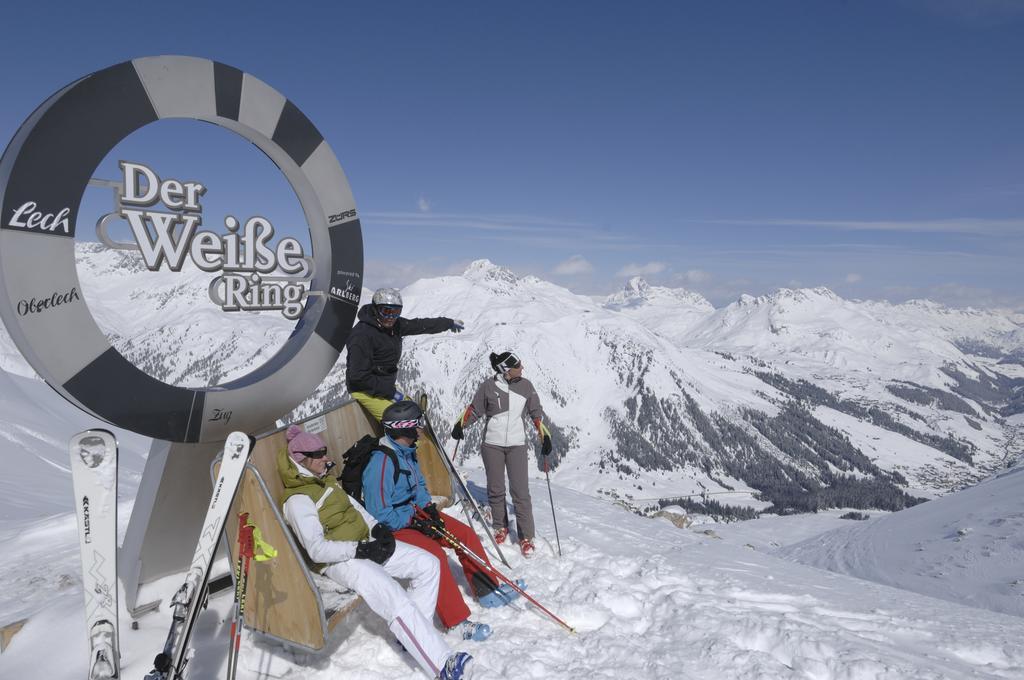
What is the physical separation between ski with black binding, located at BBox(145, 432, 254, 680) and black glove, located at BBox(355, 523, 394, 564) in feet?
4.11

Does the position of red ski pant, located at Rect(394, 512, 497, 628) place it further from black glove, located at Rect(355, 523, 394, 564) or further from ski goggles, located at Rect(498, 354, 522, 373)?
ski goggles, located at Rect(498, 354, 522, 373)

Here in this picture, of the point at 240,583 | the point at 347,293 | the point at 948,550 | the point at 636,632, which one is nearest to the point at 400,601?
the point at 240,583

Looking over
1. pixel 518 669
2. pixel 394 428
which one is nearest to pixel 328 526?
pixel 394 428

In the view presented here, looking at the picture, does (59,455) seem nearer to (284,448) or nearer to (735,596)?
(284,448)

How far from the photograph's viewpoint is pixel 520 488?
747cm

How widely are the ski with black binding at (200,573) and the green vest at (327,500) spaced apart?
786 mm

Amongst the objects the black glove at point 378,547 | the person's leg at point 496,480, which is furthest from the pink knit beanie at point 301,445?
the person's leg at point 496,480

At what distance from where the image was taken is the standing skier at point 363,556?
179 inches

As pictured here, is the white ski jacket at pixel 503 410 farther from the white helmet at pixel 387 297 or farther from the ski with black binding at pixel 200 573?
the ski with black binding at pixel 200 573

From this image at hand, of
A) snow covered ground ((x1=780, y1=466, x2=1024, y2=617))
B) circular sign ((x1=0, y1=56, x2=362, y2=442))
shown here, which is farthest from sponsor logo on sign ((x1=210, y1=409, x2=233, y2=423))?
snow covered ground ((x1=780, y1=466, x2=1024, y2=617))

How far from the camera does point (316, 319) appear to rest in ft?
21.1

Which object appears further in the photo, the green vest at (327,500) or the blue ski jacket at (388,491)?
the blue ski jacket at (388,491)

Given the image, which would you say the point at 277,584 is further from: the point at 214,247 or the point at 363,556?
the point at 214,247

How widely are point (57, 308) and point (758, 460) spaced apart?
21289cm
